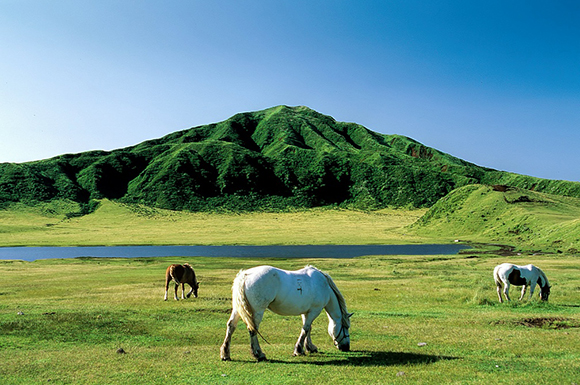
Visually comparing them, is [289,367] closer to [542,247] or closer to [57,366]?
[57,366]

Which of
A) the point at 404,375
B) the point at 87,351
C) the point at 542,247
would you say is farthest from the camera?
the point at 542,247

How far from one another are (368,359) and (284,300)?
127 inches

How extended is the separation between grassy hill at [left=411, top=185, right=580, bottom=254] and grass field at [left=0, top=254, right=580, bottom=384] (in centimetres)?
5952

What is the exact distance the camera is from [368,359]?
43.7 feet

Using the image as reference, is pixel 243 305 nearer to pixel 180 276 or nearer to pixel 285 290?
pixel 285 290

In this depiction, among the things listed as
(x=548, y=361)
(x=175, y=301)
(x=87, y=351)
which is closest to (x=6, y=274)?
(x=175, y=301)

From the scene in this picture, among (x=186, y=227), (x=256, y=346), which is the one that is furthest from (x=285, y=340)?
(x=186, y=227)

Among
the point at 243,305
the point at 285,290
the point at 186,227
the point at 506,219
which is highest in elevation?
the point at 285,290

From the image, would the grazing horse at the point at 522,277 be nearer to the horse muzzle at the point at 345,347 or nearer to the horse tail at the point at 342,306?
the horse tail at the point at 342,306

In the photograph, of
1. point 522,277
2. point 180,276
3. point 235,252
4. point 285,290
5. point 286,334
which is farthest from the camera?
point 235,252

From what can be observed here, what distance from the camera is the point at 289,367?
1237cm

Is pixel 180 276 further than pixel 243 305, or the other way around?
pixel 180 276

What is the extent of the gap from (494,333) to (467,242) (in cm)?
8666

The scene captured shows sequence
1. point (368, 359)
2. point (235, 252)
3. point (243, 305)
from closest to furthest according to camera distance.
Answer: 1. point (243, 305)
2. point (368, 359)
3. point (235, 252)
